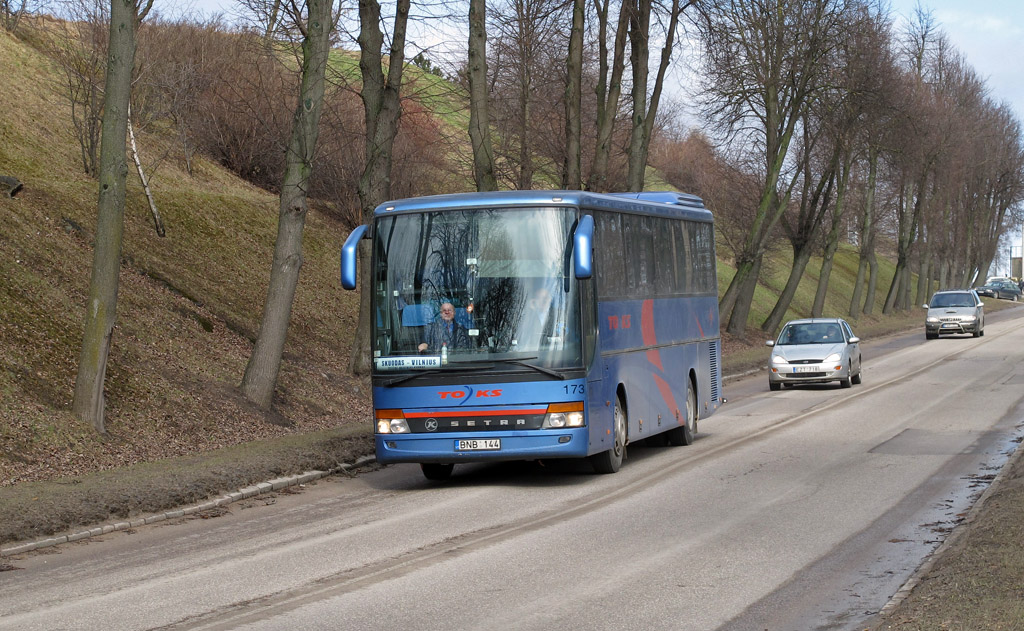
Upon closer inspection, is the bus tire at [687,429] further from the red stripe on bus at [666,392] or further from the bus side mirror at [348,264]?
the bus side mirror at [348,264]

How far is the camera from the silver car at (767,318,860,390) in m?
27.9

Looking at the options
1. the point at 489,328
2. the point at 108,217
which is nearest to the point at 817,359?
the point at 489,328

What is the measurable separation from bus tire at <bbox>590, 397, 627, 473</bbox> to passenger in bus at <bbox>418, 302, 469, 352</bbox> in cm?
233

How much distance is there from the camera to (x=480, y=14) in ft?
78.2

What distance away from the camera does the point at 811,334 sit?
97.8 feet

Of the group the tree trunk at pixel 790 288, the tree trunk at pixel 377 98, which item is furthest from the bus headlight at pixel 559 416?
the tree trunk at pixel 790 288

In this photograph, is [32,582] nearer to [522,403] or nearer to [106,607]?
[106,607]

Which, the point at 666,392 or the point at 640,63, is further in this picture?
the point at 640,63

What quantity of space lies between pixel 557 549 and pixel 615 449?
5.19 metres

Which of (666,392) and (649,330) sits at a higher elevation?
(649,330)

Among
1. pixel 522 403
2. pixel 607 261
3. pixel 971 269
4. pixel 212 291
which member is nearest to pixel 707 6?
pixel 212 291

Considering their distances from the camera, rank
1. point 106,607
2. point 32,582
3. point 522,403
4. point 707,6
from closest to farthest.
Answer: point 106,607 < point 32,582 < point 522,403 < point 707,6

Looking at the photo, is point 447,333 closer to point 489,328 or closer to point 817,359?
point 489,328

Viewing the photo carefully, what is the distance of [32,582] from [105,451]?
662 cm
